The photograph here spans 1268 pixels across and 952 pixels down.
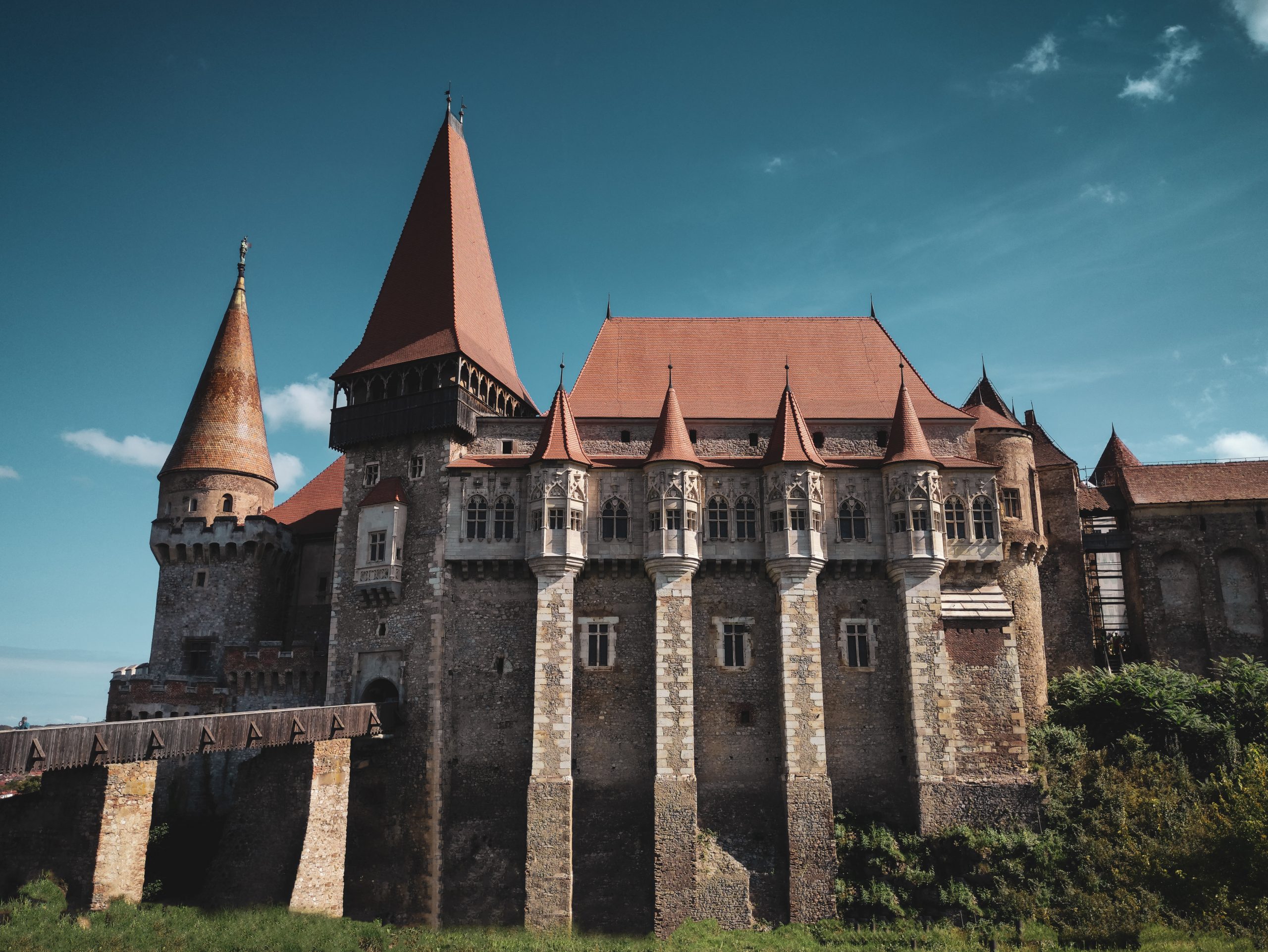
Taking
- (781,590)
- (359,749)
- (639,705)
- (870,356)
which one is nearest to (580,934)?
(639,705)

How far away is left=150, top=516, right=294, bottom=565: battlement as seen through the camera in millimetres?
36625

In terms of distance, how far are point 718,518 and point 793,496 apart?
8.31 ft

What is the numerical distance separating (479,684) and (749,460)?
11.5m

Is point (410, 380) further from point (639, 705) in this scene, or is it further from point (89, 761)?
point (89, 761)

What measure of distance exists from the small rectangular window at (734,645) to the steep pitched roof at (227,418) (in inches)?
809

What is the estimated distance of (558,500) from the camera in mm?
30891

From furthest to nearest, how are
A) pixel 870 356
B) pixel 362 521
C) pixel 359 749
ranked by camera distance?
pixel 870 356, pixel 362 521, pixel 359 749

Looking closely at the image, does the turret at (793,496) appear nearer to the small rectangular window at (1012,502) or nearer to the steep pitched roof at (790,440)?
the steep pitched roof at (790,440)

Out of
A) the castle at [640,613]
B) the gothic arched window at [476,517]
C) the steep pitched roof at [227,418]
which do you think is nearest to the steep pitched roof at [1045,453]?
the castle at [640,613]

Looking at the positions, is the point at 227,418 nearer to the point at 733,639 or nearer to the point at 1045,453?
the point at 733,639

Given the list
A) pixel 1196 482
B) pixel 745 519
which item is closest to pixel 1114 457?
pixel 1196 482

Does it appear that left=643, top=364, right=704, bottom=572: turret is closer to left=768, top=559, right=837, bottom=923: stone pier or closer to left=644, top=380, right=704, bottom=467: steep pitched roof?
left=644, top=380, right=704, bottom=467: steep pitched roof

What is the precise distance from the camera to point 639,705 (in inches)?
1177

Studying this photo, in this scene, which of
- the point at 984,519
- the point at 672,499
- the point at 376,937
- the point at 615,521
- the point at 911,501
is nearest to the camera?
the point at 376,937
